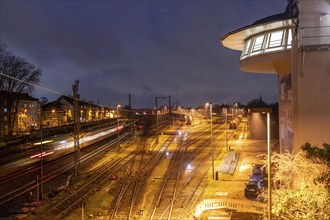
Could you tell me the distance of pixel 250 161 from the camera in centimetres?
3828

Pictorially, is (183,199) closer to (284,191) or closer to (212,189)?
(212,189)

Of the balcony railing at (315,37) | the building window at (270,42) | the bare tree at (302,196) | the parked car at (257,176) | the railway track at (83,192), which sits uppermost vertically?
the building window at (270,42)

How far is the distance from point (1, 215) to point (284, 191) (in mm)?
A: 14710

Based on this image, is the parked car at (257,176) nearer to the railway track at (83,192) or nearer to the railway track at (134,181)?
the railway track at (134,181)

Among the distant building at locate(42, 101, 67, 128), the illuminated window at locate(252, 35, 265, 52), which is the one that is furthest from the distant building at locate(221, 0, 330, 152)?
the distant building at locate(42, 101, 67, 128)

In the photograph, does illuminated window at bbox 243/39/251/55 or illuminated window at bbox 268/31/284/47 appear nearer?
illuminated window at bbox 268/31/284/47

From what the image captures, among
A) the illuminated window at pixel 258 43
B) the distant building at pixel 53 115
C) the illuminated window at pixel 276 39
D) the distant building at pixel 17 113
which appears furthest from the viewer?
the distant building at pixel 53 115

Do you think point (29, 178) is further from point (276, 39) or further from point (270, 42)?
point (276, 39)

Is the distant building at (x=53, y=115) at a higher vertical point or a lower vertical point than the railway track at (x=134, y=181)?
higher

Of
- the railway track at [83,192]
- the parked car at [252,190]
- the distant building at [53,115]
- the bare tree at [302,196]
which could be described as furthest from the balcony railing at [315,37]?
the distant building at [53,115]

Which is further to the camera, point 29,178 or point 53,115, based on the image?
point 53,115

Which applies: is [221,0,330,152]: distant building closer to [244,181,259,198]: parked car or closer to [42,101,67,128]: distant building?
[244,181,259,198]: parked car

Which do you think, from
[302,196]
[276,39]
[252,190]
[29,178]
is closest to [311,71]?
[276,39]

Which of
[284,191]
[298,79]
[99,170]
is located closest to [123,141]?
[99,170]
